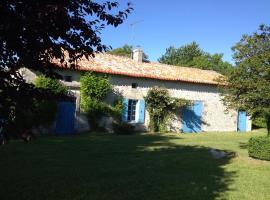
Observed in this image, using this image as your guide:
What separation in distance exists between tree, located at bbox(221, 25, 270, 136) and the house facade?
6.18m

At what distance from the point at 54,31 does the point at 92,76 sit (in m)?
16.5

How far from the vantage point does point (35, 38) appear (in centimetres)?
420

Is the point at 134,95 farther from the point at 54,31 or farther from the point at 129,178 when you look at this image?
the point at 54,31

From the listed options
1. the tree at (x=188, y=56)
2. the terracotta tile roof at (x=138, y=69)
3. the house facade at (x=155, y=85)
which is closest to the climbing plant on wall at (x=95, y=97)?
the house facade at (x=155, y=85)

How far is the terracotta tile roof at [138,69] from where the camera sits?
859 inches

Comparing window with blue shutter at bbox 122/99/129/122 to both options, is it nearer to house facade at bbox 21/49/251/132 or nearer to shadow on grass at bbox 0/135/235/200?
house facade at bbox 21/49/251/132

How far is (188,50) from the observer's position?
203 feet

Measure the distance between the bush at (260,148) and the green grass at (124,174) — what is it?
30cm

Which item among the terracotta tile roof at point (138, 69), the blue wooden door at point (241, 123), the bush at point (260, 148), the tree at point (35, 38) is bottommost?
the bush at point (260, 148)

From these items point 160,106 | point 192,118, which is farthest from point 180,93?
point 160,106

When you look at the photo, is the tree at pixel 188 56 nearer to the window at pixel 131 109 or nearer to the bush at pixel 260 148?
the window at pixel 131 109

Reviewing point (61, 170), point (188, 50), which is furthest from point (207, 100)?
point (188, 50)

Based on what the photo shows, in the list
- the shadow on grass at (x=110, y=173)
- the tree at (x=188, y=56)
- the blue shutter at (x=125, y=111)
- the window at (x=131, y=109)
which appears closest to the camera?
the shadow on grass at (x=110, y=173)

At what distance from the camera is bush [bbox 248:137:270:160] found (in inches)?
508
